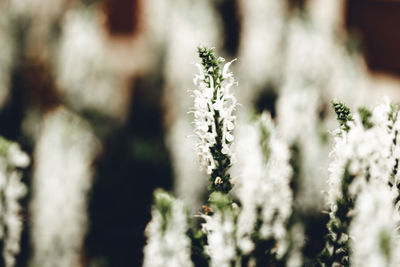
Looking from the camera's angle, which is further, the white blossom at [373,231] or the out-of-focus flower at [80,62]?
the out-of-focus flower at [80,62]

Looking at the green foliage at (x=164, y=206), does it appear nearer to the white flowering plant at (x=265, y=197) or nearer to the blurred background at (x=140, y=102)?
the white flowering plant at (x=265, y=197)

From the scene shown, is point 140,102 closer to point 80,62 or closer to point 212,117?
point 80,62

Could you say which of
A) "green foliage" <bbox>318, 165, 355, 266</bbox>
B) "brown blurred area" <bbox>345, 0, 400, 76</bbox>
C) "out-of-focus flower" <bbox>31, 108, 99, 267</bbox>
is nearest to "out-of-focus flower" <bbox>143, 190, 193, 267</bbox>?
"green foliage" <bbox>318, 165, 355, 266</bbox>

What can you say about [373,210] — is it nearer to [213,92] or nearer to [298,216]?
[213,92]

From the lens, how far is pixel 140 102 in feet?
4.58

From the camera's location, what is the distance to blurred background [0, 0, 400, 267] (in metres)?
0.62

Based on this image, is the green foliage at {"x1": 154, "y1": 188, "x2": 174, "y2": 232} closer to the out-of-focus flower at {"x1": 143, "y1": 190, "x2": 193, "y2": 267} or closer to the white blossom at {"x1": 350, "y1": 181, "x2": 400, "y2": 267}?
the out-of-focus flower at {"x1": 143, "y1": 190, "x2": 193, "y2": 267}

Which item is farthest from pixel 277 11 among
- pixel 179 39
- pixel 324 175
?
pixel 324 175

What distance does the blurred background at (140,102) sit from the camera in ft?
2.03

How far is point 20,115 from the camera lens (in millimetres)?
1061

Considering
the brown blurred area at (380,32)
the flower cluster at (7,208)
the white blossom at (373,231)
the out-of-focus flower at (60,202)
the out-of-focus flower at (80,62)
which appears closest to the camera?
the white blossom at (373,231)

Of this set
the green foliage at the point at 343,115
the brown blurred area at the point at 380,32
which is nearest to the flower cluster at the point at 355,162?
the green foliage at the point at 343,115

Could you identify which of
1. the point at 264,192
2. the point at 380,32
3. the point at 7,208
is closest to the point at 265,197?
the point at 264,192

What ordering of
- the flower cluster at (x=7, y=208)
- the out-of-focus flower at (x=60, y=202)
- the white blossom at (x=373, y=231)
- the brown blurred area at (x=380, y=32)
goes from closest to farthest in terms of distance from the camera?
the white blossom at (x=373, y=231), the flower cluster at (x=7, y=208), the out-of-focus flower at (x=60, y=202), the brown blurred area at (x=380, y=32)
